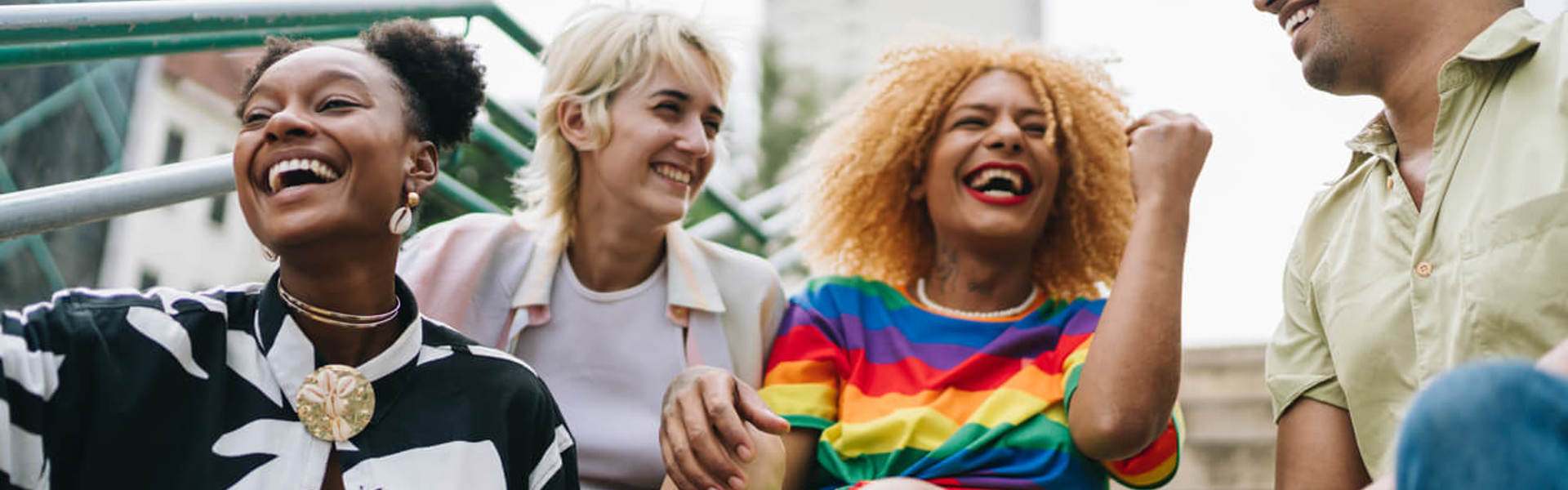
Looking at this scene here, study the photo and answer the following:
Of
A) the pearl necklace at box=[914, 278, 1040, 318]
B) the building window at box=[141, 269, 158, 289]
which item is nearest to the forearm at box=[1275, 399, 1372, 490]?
the pearl necklace at box=[914, 278, 1040, 318]

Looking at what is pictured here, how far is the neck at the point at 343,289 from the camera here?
5.74 ft

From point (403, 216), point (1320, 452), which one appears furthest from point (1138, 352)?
point (403, 216)

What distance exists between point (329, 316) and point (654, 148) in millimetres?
Answer: 893

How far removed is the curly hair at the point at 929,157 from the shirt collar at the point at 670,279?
0.51 m

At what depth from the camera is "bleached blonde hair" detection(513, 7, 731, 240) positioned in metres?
2.57

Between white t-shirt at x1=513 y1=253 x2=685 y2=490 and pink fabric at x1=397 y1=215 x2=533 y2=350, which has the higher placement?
pink fabric at x1=397 y1=215 x2=533 y2=350

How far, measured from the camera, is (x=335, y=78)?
5.94 ft

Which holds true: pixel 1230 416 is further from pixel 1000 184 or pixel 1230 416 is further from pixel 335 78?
pixel 335 78

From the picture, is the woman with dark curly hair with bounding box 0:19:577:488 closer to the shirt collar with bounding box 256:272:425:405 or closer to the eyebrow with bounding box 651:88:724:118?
the shirt collar with bounding box 256:272:425:405

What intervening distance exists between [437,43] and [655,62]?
0.62 meters

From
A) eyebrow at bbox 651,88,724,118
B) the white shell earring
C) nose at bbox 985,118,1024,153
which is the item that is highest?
the white shell earring

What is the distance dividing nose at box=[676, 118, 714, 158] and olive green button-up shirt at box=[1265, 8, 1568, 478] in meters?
1.17

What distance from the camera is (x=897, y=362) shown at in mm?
2438

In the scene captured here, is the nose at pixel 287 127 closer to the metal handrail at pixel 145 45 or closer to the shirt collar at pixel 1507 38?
the metal handrail at pixel 145 45
